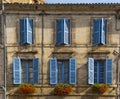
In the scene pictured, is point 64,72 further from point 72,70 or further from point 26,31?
point 26,31

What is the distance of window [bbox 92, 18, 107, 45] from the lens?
26047 mm

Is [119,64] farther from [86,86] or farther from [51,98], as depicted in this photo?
[51,98]

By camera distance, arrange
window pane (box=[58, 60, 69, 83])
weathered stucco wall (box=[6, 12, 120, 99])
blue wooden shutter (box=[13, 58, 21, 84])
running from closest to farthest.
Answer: blue wooden shutter (box=[13, 58, 21, 84])
weathered stucco wall (box=[6, 12, 120, 99])
window pane (box=[58, 60, 69, 83])

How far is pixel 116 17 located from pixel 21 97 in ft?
27.5

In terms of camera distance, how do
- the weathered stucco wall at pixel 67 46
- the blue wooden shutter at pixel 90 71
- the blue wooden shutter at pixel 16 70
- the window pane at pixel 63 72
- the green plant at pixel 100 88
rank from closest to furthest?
1. the green plant at pixel 100 88
2. the blue wooden shutter at pixel 90 71
3. the blue wooden shutter at pixel 16 70
4. the weathered stucco wall at pixel 67 46
5. the window pane at pixel 63 72

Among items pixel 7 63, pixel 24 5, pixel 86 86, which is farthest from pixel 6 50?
pixel 86 86

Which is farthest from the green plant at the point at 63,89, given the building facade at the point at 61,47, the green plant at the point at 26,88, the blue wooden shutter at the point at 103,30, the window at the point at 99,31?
the blue wooden shutter at the point at 103,30

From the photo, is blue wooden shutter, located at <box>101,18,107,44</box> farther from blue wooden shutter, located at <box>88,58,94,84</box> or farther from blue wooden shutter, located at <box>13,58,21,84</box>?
blue wooden shutter, located at <box>13,58,21,84</box>

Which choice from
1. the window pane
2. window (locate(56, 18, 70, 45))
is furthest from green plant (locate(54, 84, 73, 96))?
window (locate(56, 18, 70, 45))

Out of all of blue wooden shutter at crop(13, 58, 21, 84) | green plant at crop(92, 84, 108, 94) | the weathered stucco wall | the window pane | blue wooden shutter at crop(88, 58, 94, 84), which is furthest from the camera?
the window pane

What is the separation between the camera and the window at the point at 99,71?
85.4 ft

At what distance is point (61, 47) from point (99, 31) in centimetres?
276

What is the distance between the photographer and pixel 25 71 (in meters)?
26.5

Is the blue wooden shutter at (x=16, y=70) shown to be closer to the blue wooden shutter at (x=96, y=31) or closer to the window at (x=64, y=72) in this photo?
the window at (x=64, y=72)
